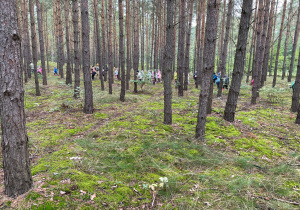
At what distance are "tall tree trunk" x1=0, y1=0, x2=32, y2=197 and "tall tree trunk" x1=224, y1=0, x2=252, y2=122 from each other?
6760 millimetres

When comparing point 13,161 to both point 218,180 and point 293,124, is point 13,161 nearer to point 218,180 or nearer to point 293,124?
point 218,180

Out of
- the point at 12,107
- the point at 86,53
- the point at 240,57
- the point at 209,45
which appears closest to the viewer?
the point at 12,107

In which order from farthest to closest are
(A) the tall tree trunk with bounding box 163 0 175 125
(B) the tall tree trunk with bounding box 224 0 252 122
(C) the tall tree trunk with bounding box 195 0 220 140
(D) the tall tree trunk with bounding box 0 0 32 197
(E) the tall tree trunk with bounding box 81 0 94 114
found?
1. (E) the tall tree trunk with bounding box 81 0 94 114
2. (B) the tall tree trunk with bounding box 224 0 252 122
3. (A) the tall tree trunk with bounding box 163 0 175 125
4. (C) the tall tree trunk with bounding box 195 0 220 140
5. (D) the tall tree trunk with bounding box 0 0 32 197

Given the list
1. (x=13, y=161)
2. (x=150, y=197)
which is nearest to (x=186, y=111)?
(x=150, y=197)

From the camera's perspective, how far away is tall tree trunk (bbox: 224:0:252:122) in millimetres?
6328

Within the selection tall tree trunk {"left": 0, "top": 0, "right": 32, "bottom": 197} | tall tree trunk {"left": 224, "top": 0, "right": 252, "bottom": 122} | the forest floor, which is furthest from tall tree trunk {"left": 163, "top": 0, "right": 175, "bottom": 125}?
tall tree trunk {"left": 0, "top": 0, "right": 32, "bottom": 197}

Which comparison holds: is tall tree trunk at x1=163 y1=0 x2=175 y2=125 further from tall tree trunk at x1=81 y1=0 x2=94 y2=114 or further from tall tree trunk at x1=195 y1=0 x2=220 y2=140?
tall tree trunk at x1=81 y1=0 x2=94 y2=114

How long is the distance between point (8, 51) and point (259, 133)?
7022 mm

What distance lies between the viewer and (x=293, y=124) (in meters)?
7.12

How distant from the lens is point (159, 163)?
13.1 ft

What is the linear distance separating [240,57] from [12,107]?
7.04m

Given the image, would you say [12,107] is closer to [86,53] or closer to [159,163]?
[159,163]

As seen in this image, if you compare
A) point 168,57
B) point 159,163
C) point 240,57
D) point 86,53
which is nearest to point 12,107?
point 159,163

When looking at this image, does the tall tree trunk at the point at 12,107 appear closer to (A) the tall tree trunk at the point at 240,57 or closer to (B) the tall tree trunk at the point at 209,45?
(B) the tall tree trunk at the point at 209,45
